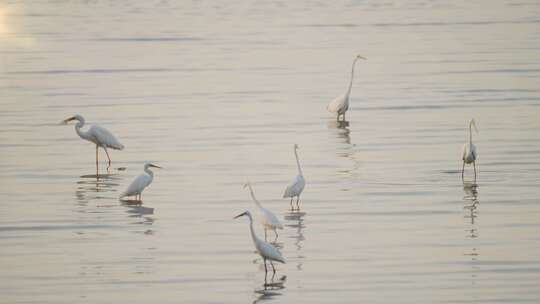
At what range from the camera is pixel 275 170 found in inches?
767

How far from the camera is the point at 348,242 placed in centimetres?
1417

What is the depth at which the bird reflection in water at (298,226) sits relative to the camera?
1366 centimetres

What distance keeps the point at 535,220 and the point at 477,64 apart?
2033cm

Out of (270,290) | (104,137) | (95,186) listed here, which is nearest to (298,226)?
(270,290)

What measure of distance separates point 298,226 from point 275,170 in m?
4.31

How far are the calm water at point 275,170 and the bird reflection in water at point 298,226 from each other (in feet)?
0.17

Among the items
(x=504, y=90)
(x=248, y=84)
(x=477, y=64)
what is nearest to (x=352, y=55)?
(x=477, y=64)

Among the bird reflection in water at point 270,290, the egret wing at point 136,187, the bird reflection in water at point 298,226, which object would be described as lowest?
the bird reflection in water at point 270,290

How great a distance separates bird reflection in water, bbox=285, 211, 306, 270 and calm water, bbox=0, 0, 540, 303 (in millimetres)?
52

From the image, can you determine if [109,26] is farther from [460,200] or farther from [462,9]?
[460,200]

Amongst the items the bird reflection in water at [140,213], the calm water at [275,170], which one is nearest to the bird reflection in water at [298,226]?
the calm water at [275,170]

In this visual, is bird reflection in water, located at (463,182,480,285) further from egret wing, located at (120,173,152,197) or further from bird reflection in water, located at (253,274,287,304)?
egret wing, located at (120,173,152,197)

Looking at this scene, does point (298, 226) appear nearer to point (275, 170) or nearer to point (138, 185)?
point (138, 185)

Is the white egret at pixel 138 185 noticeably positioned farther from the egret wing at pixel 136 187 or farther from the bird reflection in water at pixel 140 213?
the bird reflection in water at pixel 140 213
